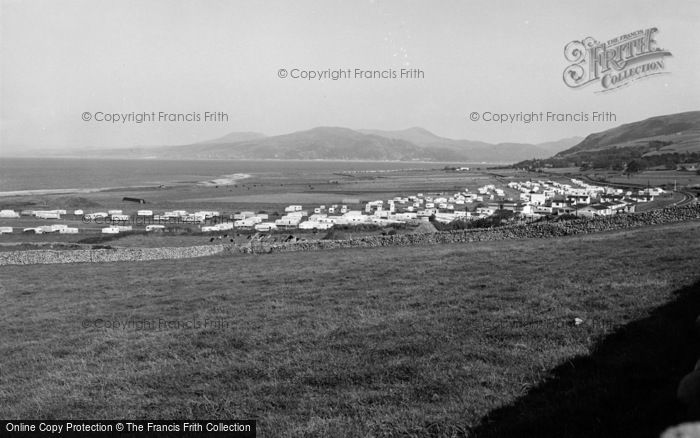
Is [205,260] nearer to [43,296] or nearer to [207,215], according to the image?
[43,296]

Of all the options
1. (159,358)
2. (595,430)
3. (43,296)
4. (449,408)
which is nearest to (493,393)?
(449,408)

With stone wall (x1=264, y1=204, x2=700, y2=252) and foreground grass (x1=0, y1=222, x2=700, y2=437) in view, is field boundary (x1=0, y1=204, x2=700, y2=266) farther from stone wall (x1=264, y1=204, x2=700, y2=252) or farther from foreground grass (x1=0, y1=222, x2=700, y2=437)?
foreground grass (x1=0, y1=222, x2=700, y2=437)

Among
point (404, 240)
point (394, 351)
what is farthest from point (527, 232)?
point (394, 351)

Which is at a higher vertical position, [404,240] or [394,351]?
[394,351]

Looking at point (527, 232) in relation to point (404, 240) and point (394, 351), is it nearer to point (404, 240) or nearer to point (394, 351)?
point (404, 240)

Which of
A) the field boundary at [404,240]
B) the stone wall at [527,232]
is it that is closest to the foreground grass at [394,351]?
the stone wall at [527,232]
